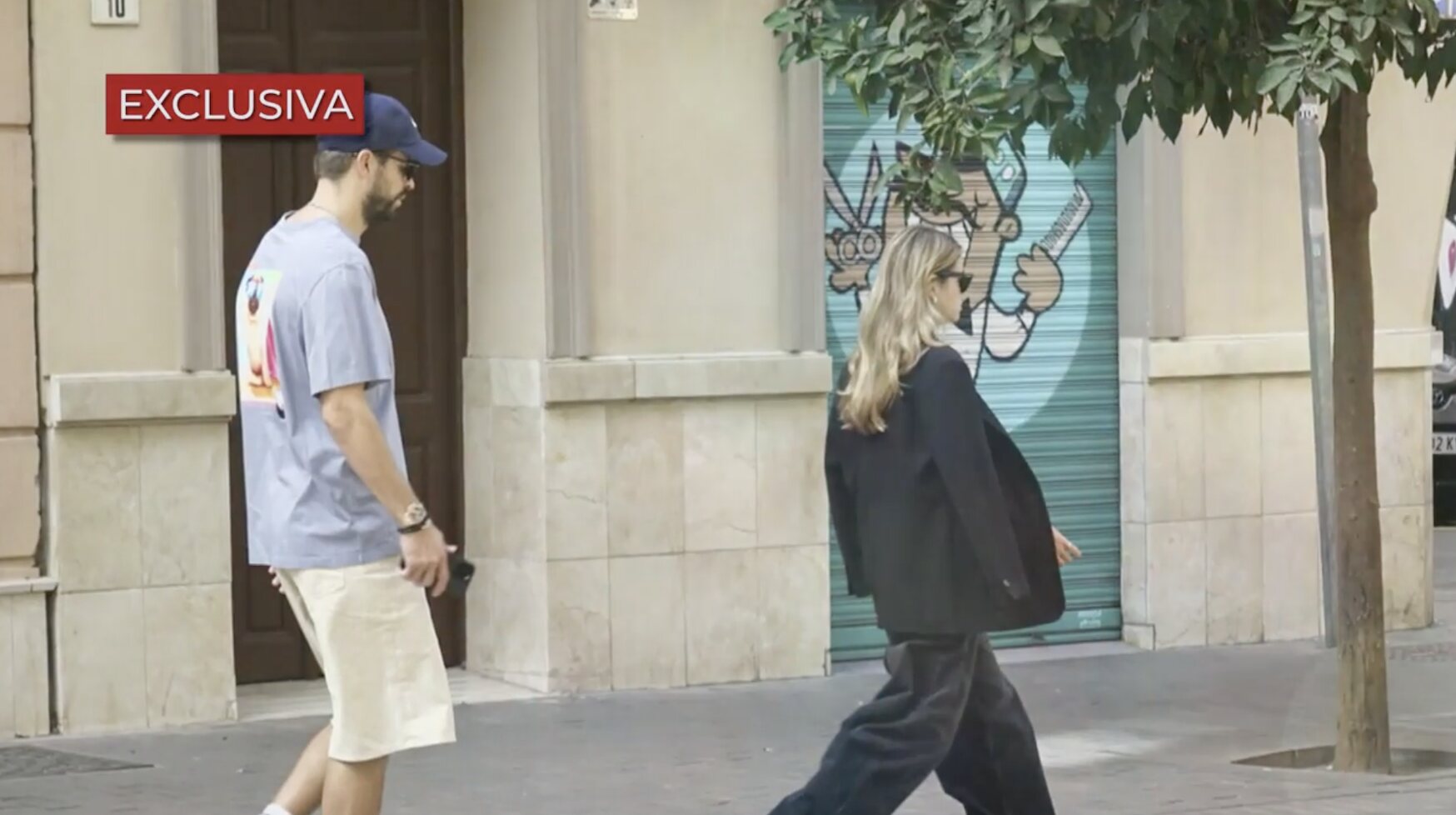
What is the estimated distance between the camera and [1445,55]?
341 inches

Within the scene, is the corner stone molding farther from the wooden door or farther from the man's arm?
Result: the man's arm

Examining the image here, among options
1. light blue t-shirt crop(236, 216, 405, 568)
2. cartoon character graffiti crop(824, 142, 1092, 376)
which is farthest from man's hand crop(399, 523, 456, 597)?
cartoon character graffiti crop(824, 142, 1092, 376)

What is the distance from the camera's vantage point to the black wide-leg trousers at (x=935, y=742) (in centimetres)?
734

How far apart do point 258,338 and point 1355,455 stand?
446cm

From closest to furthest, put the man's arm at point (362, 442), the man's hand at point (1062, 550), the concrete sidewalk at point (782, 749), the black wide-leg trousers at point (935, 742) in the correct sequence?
1. the man's arm at point (362, 442)
2. the black wide-leg trousers at point (935, 742)
3. the man's hand at point (1062, 550)
4. the concrete sidewalk at point (782, 749)

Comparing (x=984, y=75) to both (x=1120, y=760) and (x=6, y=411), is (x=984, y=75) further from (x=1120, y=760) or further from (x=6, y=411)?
(x=6, y=411)

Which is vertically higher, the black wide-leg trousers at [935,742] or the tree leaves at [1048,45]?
the tree leaves at [1048,45]

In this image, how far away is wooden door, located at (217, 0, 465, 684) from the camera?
11000 mm

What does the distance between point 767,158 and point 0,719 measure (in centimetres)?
393

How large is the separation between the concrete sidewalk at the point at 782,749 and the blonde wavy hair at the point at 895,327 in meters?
1.78

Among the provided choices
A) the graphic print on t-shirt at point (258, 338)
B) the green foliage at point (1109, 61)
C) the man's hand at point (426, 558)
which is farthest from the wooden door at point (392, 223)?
the man's hand at point (426, 558)

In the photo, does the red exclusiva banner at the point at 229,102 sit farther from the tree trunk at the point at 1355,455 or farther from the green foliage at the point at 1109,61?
the tree trunk at the point at 1355,455

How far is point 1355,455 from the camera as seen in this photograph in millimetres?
9391

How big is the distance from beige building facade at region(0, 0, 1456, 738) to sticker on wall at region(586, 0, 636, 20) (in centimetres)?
6
